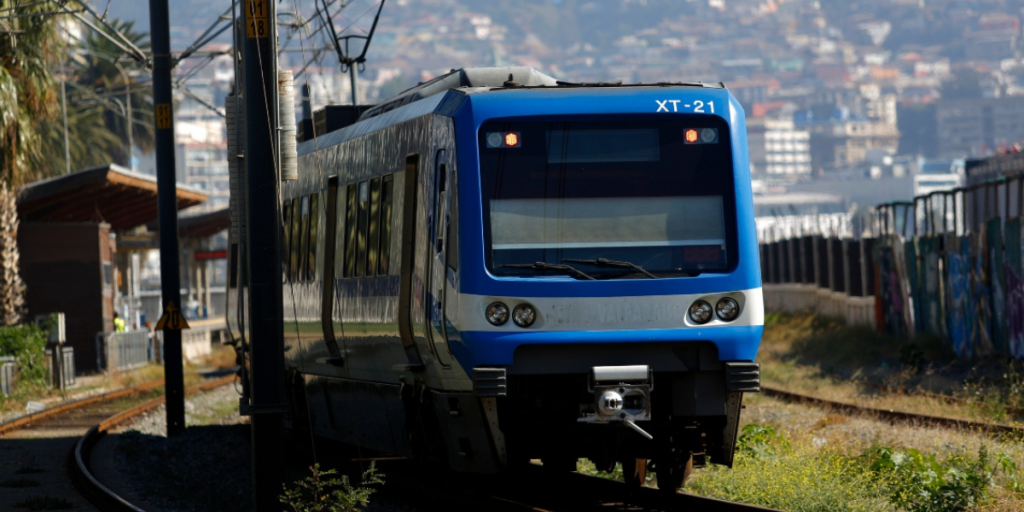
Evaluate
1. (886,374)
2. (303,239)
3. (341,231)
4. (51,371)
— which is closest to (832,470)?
(341,231)

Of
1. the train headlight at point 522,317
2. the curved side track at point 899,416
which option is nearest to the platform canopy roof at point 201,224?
the curved side track at point 899,416

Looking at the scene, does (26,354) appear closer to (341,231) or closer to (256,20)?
(341,231)

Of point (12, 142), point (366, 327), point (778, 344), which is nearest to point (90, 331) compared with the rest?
point (12, 142)

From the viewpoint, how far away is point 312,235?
16078mm

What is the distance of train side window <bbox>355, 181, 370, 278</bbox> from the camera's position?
45.7 feet

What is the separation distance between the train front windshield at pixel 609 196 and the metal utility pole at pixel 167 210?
1174 centimetres

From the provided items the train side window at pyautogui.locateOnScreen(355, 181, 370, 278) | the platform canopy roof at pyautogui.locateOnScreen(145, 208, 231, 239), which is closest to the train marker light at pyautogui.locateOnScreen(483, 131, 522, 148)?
the train side window at pyautogui.locateOnScreen(355, 181, 370, 278)

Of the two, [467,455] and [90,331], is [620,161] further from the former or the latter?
[90,331]

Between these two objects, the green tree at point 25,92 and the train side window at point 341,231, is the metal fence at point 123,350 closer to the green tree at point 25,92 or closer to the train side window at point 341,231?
the green tree at point 25,92

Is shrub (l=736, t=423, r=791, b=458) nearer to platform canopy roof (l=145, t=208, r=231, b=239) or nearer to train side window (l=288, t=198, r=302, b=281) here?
train side window (l=288, t=198, r=302, b=281)

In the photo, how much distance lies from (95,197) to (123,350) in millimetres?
4196

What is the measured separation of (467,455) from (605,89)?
9.81ft

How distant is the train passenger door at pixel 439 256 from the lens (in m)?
11.2

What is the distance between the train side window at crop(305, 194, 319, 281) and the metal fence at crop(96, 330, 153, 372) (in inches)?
853
